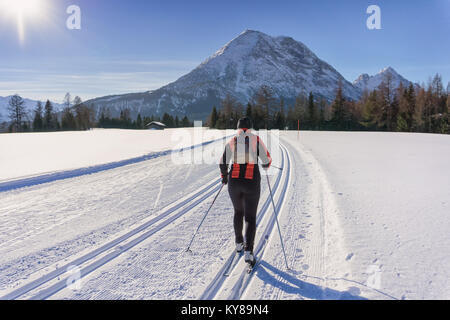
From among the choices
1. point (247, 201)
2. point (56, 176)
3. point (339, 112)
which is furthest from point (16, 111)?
point (247, 201)

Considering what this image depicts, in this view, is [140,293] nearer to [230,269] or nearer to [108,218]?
[230,269]

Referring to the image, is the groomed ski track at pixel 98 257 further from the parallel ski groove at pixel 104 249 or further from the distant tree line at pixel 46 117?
the distant tree line at pixel 46 117

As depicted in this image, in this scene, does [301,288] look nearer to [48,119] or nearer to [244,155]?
[244,155]

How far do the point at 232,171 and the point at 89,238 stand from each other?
9.14 ft

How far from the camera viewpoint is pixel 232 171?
3906 mm

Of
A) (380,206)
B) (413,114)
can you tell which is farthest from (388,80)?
(380,206)

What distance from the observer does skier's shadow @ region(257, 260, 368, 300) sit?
301 cm

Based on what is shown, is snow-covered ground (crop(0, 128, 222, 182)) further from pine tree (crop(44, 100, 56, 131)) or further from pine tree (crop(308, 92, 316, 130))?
pine tree (crop(44, 100, 56, 131))

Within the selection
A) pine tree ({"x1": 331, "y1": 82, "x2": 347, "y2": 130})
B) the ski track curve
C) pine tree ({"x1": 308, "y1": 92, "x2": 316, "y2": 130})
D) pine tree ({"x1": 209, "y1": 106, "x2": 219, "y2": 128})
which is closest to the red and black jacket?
the ski track curve

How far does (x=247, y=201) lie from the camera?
3.85 m

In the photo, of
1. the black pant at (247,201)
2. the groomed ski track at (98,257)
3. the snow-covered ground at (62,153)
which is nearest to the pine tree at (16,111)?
the snow-covered ground at (62,153)

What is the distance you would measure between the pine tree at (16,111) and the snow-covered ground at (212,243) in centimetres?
8180

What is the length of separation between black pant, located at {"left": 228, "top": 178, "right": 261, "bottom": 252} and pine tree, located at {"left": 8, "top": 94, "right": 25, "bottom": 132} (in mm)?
87571

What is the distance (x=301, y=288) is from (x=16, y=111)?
9159 cm
